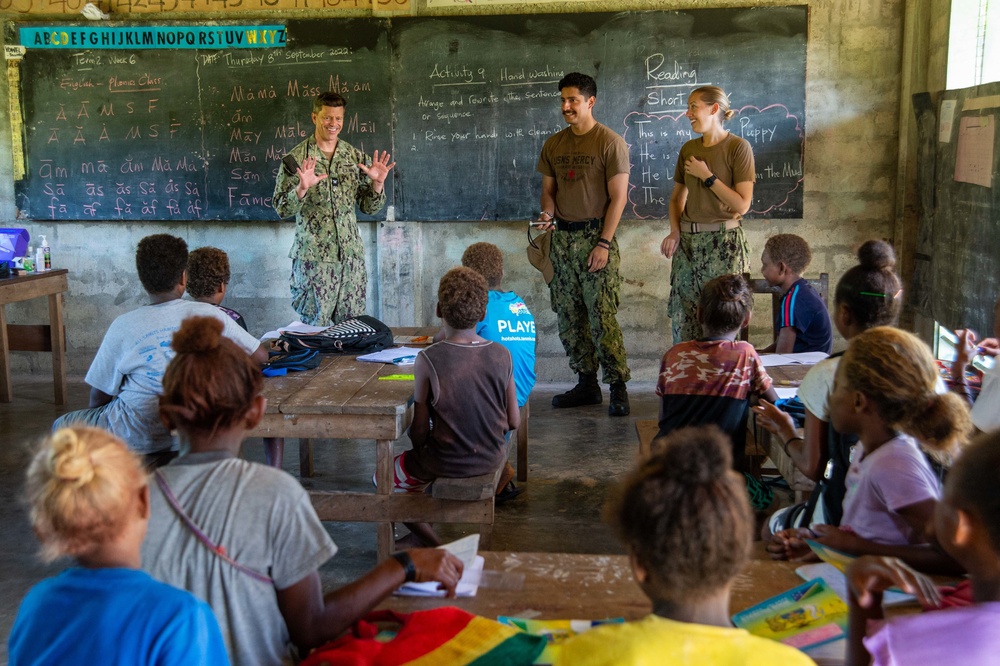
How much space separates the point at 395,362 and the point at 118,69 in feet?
12.7

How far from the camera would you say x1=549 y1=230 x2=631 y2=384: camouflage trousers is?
215 inches

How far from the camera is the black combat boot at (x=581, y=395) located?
223 inches

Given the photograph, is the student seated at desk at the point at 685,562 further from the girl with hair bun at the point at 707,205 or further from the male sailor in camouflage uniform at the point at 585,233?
the male sailor in camouflage uniform at the point at 585,233

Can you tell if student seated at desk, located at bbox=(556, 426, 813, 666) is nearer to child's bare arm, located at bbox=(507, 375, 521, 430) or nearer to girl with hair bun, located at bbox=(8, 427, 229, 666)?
girl with hair bun, located at bbox=(8, 427, 229, 666)

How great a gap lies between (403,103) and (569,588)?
4.86m

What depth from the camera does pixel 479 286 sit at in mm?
3125

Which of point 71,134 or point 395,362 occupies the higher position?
point 71,134

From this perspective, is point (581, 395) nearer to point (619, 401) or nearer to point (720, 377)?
point (619, 401)

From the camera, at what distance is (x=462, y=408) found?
309cm

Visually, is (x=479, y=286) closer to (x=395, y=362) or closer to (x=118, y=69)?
(x=395, y=362)

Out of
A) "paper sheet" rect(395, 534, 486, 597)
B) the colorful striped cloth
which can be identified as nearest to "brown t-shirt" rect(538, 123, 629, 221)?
"paper sheet" rect(395, 534, 486, 597)

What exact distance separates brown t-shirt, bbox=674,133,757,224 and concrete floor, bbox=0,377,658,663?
3.98 ft

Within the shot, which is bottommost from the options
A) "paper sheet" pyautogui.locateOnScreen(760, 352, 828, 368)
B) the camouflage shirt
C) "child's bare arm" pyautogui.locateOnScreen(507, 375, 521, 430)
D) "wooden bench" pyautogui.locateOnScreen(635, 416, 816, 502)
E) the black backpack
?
"wooden bench" pyautogui.locateOnScreen(635, 416, 816, 502)

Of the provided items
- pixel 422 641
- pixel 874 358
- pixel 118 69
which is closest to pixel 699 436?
pixel 422 641
